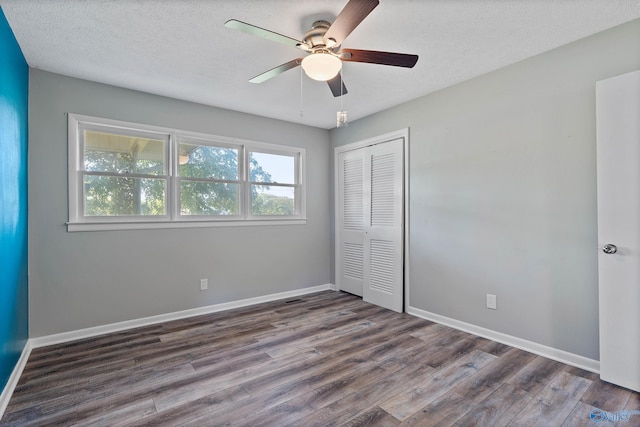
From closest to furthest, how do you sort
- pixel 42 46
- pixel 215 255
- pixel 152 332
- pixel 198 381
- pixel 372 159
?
1. pixel 198 381
2. pixel 42 46
3. pixel 152 332
4. pixel 215 255
5. pixel 372 159

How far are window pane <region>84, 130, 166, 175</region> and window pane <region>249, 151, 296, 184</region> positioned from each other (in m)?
1.09

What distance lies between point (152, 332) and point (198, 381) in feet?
3.88

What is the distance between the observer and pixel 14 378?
84.1 inches

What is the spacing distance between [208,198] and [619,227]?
12.3 feet

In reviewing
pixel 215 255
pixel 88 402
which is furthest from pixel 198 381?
pixel 215 255

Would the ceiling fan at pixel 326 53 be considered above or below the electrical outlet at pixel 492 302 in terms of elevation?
above

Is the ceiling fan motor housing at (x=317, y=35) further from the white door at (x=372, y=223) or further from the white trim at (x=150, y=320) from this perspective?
the white trim at (x=150, y=320)

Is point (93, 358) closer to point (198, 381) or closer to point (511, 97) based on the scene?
point (198, 381)

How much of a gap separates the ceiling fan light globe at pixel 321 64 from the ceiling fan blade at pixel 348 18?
91mm

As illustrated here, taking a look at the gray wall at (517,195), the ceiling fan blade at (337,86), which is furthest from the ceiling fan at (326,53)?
the gray wall at (517,195)

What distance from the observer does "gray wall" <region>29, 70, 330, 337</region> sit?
9.02ft

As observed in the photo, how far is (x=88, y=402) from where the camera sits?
1.95m

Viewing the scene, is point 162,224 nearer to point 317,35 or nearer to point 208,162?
point 208,162

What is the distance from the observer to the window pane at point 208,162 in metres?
3.54
